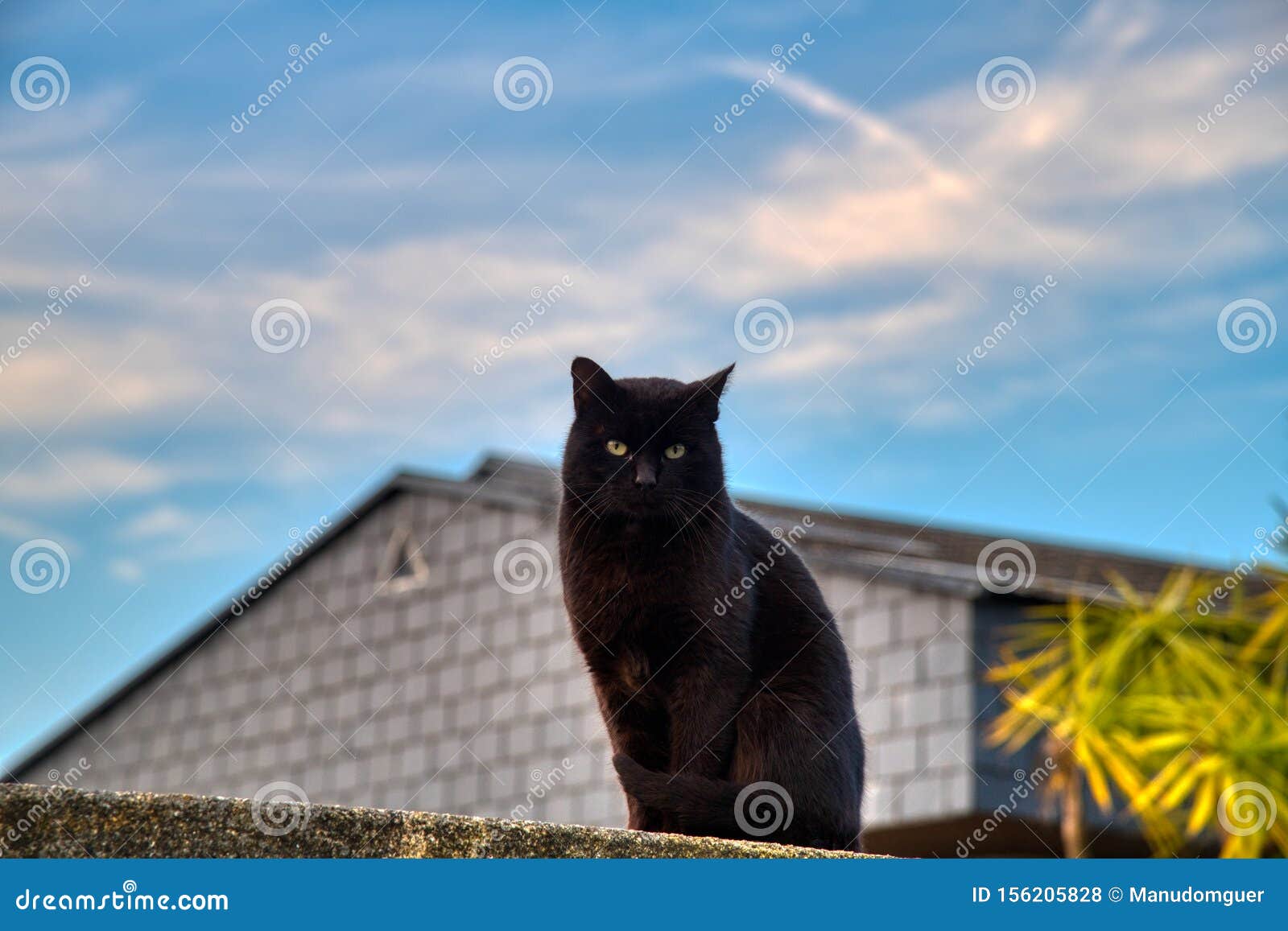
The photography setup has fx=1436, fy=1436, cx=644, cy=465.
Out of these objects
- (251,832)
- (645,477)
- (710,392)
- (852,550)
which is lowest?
(251,832)

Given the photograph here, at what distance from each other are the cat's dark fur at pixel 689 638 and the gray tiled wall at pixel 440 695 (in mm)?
7616

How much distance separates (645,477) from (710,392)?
30 cm

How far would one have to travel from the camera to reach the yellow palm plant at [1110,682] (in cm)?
984

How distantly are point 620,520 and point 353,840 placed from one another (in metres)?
1.26

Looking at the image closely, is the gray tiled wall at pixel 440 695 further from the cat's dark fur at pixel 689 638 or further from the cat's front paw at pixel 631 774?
the cat's front paw at pixel 631 774

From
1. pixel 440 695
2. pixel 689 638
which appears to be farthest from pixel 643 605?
pixel 440 695

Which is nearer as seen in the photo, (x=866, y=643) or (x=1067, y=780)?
(x=1067, y=780)

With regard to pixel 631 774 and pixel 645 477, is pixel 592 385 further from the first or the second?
pixel 631 774

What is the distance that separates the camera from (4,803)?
1871 mm

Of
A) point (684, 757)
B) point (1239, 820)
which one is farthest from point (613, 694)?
point (1239, 820)

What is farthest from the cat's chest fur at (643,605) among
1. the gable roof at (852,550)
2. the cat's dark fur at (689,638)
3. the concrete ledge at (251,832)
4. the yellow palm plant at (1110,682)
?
the gable roof at (852,550)

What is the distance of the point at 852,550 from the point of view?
41.7 feet

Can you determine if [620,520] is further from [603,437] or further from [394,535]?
[394,535]

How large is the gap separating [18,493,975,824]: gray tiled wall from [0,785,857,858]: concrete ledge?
8.79 m
